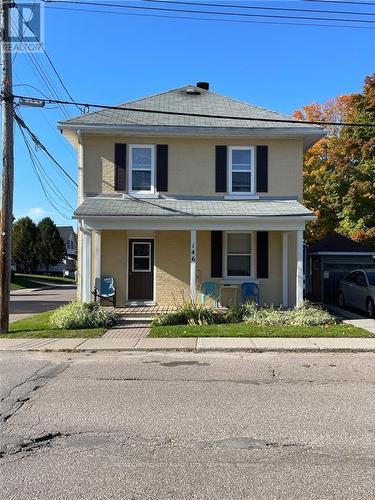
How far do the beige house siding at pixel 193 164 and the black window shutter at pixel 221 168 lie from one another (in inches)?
5.4

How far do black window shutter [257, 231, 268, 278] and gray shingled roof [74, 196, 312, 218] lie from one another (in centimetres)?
108

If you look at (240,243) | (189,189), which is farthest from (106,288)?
(240,243)

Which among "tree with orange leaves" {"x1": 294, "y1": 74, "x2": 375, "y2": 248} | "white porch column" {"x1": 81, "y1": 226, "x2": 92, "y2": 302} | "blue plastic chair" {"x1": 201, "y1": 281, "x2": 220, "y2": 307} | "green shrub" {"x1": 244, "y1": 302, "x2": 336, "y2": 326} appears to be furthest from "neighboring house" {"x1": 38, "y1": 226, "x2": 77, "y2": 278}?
"green shrub" {"x1": 244, "y1": 302, "x2": 336, "y2": 326}

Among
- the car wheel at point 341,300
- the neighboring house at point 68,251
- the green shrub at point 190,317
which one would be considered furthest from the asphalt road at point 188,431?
the neighboring house at point 68,251

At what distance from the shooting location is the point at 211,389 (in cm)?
692

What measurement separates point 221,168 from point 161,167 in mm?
1978

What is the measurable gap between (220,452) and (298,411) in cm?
166

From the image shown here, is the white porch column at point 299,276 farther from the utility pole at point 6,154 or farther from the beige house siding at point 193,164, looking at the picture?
the utility pole at point 6,154

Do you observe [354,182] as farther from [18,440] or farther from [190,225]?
[18,440]

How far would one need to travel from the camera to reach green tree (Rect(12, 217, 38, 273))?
2317 inches

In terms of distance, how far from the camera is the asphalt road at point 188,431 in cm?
388

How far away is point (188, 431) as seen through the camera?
16.9ft

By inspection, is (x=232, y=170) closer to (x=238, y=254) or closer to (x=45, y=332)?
(x=238, y=254)

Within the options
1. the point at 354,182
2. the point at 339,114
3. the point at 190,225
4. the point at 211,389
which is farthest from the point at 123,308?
the point at 339,114
